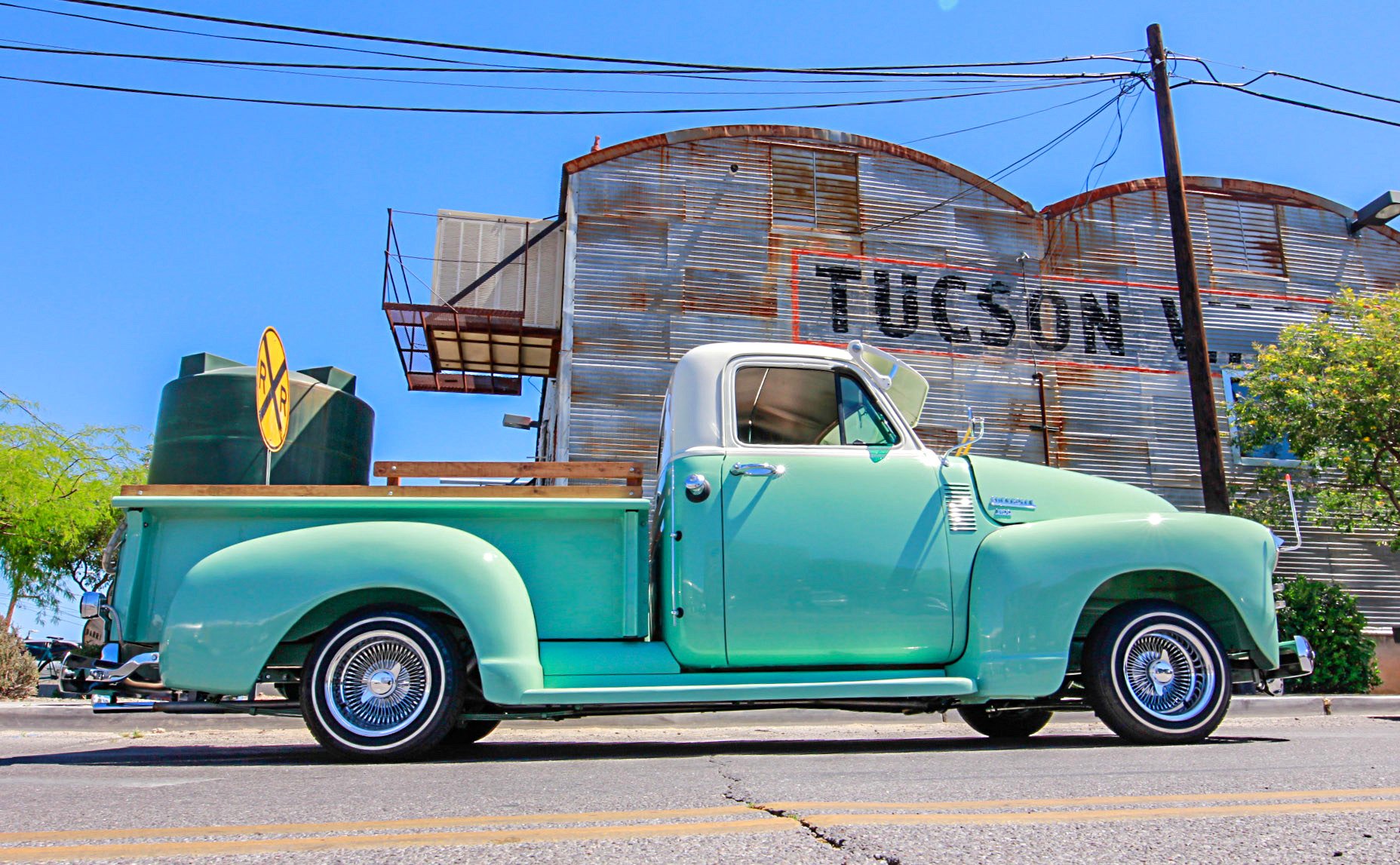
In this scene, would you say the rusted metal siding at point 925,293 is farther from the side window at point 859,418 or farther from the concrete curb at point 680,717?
the side window at point 859,418

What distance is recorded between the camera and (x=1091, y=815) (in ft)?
8.52

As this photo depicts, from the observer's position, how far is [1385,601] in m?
15.1

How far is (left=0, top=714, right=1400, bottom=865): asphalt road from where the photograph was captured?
2.20m

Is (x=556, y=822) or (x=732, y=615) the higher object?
(x=732, y=615)

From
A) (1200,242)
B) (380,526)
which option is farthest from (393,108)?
(1200,242)

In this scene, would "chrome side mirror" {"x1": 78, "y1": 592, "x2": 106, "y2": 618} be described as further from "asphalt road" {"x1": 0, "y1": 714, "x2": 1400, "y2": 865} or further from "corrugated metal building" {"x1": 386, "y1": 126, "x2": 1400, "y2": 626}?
"corrugated metal building" {"x1": 386, "y1": 126, "x2": 1400, "y2": 626}

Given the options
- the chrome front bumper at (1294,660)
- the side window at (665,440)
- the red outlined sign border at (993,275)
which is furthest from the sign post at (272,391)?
the red outlined sign border at (993,275)

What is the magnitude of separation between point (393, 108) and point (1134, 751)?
1181cm

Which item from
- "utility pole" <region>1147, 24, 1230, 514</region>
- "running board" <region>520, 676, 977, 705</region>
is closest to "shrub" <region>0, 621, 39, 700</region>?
"running board" <region>520, 676, 977, 705</region>

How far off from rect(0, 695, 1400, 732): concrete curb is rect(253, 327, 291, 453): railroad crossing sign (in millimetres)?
2026

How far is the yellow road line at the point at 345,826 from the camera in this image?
7.92 feet

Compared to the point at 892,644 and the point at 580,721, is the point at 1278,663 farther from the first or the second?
the point at 580,721

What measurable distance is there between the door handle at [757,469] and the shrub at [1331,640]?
34.0ft

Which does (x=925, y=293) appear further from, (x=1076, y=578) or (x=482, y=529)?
(x=482, y=529)
